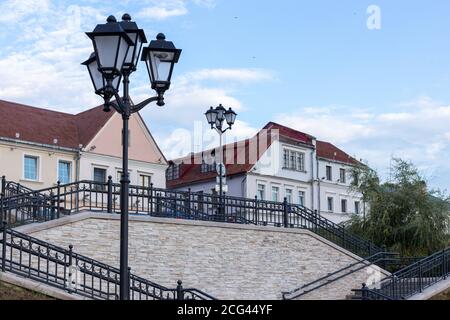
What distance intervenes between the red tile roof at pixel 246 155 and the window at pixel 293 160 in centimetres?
86

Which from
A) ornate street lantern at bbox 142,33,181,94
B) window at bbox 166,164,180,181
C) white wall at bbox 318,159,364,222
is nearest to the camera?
ornate street lantern at bbox 142,33,181,94

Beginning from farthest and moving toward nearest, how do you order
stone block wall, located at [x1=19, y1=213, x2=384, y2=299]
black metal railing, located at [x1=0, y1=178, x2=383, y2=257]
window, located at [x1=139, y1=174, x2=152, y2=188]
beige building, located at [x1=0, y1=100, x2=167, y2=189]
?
1. window, located at [x1=139, y1=174, x2=152, y2=188]
2. beige building, located at [x1=0, y1=100, x2=167, y2=189]
3. black metal railing, located at [x1=0, y1=178, x2=383, y2=257]
4. stone block wall, located at [x1=19, y1=213, x2=384, y2=299]

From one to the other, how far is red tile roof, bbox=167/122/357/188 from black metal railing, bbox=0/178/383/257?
26.4 metres

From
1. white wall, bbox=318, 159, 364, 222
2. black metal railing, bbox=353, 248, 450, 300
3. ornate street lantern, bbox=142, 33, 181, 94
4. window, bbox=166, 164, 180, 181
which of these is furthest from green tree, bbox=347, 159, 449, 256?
window, bbox=166, 164, 180, 181

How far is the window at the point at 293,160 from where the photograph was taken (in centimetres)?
5406

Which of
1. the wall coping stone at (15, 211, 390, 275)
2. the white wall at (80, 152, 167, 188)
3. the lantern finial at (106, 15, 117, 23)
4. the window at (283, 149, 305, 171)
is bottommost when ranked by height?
the wall coping stone at (15, 211, 390, 275)

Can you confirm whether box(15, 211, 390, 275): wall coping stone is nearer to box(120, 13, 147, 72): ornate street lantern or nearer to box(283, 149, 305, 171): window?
box(120, 13, 147, 72): ornate street lantern

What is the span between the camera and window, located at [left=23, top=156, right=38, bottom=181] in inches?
1516

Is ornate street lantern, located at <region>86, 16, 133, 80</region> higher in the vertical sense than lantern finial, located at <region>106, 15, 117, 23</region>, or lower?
lower

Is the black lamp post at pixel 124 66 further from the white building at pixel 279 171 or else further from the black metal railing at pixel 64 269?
the white building at pixel 279 171

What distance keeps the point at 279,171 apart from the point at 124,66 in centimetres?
4339

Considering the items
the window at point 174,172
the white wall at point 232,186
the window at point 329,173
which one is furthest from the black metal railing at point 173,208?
the window at point 174,172

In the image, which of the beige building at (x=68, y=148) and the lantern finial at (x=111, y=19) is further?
the beige building at (x=68, y=148)

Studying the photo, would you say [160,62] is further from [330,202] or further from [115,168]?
[330,202]
